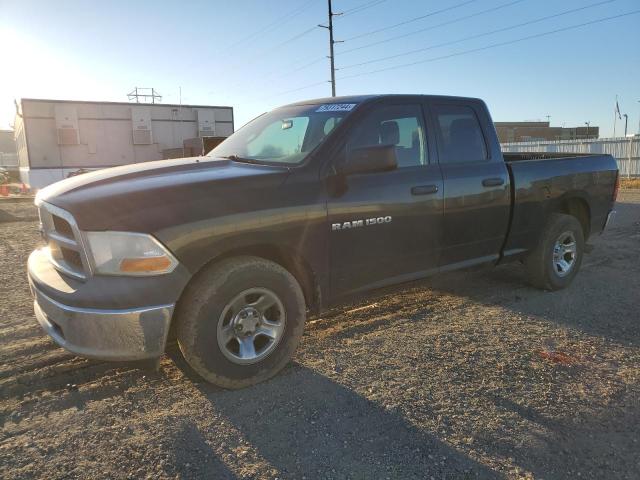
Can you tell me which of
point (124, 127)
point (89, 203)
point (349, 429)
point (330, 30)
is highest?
point (330, 30)

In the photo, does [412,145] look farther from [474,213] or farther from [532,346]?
[532,346]

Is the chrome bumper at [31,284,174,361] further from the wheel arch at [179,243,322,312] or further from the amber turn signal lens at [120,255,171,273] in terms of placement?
the wheel arch at [179,243,322,312]

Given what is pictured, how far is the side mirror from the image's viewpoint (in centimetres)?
334

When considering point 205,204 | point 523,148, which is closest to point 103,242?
point 205,204

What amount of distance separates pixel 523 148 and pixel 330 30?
1414 cm

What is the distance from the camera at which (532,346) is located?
3.90 m

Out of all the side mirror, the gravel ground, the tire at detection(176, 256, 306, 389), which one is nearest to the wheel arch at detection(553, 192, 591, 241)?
the gravel ground

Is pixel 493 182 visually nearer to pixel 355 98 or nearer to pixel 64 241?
pixel 355 98

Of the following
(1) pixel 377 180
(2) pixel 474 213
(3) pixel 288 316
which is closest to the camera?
(3) pixel 288 316

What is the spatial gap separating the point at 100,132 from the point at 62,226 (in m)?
29.7

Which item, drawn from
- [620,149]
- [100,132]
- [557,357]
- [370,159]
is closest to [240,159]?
[370,159]

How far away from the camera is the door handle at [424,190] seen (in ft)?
12.6

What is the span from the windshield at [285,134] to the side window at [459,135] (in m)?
0.94

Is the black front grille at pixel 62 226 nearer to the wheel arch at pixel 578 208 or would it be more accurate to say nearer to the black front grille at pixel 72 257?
the black front grille at pixel 72 257
